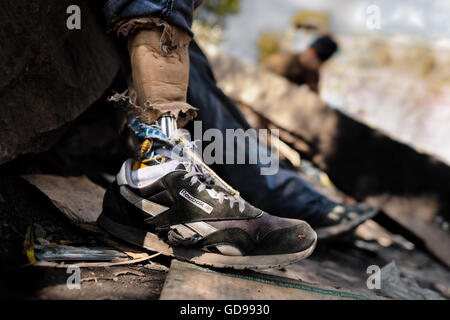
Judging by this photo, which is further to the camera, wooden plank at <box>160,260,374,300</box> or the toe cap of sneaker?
the toe cap of sneaker

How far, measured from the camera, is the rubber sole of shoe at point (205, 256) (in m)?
0.93

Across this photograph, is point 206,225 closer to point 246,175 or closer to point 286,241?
point 286,241

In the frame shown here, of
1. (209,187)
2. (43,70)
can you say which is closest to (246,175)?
(209,187)

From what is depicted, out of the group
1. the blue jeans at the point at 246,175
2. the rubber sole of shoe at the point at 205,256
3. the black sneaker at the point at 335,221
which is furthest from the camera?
the black sneaker at the point at 335,221

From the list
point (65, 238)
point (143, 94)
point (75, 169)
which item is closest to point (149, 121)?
point (143, 94)

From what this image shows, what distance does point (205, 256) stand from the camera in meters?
0.94

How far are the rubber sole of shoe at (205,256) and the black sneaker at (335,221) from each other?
2.72 ft

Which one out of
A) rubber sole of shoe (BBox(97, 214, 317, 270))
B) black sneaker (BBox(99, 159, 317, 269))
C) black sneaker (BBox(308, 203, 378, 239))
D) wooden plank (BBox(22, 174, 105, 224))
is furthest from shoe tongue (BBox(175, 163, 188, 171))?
black sneaker (BBox(308, 203, 378, 239))

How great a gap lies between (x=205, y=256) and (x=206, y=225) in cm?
9

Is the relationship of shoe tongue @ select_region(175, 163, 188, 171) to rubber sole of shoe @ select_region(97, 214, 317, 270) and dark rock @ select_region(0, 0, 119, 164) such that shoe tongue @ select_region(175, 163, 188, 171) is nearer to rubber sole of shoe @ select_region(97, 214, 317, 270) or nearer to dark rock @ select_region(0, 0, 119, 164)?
rubber sole of shoe @ select_region(97, 214, 317, 270)

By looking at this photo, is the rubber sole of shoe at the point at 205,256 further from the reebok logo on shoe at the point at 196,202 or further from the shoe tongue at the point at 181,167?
the shoe tongue at the point at 181,167

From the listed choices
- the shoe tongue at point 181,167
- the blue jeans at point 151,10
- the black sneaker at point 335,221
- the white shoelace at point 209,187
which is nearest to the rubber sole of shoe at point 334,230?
the black sneaker at point 335,221

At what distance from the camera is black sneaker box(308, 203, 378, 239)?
68.8 inches
